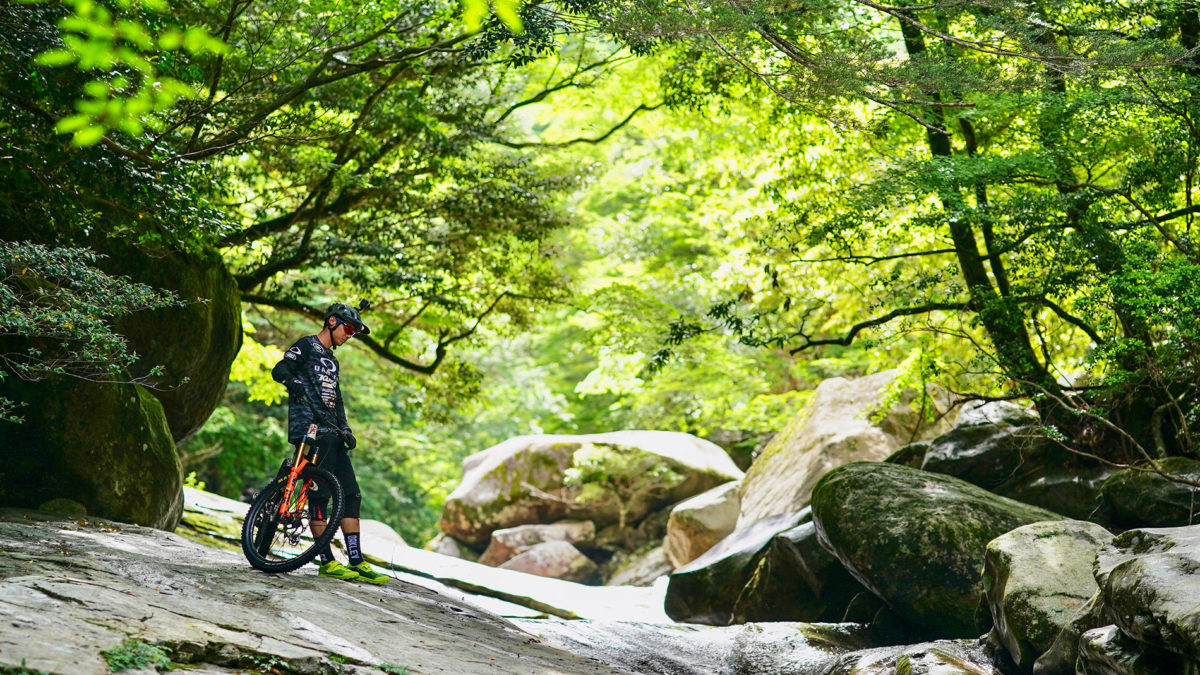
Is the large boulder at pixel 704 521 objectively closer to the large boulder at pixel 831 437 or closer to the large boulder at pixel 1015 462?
the large boulder at pixel 831 437

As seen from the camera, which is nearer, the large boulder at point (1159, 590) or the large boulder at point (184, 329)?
the large boulder at point (1159, 590)

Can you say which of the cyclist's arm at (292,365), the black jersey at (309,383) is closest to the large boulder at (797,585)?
the black jersey at (309,383)

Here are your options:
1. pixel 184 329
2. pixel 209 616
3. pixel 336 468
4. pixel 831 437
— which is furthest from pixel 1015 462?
pixel 184 329

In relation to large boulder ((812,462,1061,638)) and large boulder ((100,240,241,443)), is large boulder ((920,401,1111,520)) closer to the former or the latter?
large boulder ((812,462,1061,638))

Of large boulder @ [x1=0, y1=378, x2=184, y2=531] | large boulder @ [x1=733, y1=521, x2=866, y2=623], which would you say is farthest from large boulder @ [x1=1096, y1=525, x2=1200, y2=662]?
large boulder @ [x1=0, y1=378, x2=184, y2=531]

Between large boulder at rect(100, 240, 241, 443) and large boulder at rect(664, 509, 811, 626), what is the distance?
626cm

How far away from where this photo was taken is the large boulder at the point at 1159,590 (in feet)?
13.0

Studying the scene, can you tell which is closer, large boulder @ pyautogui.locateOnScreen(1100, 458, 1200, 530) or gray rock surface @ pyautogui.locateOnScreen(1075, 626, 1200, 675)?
gray rock surface @ pyautogui.locateOnScreen(1075, 626, 1200, 675)

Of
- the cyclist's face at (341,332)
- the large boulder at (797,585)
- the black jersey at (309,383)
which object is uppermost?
the cyclist's face at (341,332)

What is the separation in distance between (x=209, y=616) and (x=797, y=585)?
750 cm

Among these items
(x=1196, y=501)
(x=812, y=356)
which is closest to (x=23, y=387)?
(x=1196, y=501)

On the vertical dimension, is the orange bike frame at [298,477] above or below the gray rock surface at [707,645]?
above

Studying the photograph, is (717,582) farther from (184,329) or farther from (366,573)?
(184,329)

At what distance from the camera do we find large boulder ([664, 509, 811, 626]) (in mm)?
10961
